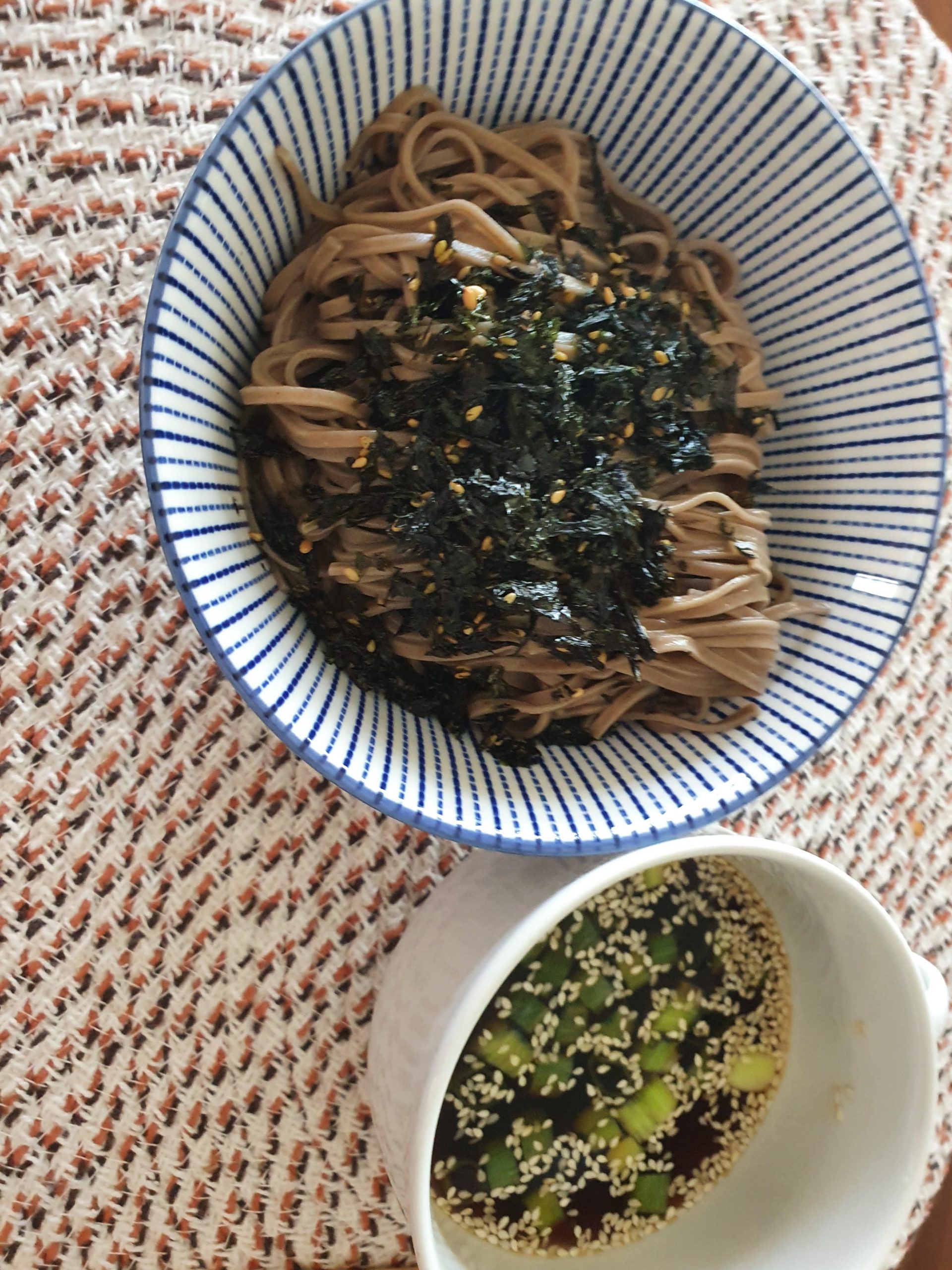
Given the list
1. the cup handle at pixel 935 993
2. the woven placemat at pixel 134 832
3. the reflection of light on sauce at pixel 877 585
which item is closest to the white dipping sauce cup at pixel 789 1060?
the cup handle at pixel 935 993

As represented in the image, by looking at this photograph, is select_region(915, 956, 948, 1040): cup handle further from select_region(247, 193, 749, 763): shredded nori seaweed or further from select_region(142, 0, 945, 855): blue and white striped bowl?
select_region(247, 193, 749, 763): shredded nori seaweed

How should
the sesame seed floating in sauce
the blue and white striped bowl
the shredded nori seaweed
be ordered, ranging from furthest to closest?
the sesame seed floating in sauce
the shredded nori seaweed
the blue and white striped bowl

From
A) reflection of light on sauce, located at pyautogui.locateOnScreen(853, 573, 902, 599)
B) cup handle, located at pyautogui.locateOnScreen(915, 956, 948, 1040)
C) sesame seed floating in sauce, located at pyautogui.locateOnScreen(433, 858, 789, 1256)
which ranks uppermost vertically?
reflection of light on sauce, located at pyautogui.locateOnScreen(853, 573, 902, 599)

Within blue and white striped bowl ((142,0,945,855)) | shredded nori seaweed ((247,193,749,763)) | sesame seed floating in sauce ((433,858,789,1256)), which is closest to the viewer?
blue and white striped bowl ((142,0,945,855))

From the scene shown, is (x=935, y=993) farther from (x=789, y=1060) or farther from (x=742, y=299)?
(x=742, y=299)

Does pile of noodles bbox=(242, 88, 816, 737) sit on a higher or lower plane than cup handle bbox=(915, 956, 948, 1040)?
higher

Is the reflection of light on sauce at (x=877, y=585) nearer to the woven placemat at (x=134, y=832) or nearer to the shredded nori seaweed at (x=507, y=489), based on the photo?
the shredded nori seaweed at (x=507, y=489)

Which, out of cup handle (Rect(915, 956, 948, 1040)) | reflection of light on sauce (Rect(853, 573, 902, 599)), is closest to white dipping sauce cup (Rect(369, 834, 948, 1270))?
cup handle (Rect(915, 956, 948, 1040))

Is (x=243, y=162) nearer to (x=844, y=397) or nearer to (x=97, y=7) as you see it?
(x=97, y=7)
